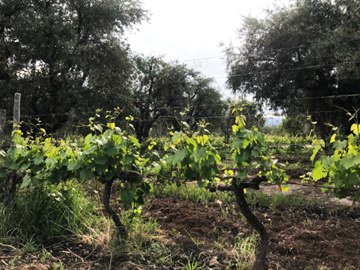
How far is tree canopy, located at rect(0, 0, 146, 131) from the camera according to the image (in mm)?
12219

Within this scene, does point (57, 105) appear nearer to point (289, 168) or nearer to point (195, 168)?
point (289, 168)

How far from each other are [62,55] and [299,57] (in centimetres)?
946

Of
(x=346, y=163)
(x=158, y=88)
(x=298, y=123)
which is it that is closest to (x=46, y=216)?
(x=346, y=163)

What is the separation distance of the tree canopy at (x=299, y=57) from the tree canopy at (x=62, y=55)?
5516mm

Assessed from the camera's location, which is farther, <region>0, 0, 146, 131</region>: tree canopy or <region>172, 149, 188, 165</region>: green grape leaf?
<region>0, 0, 146, 131</region>: tree canopy

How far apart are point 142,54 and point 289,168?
17.5 meters

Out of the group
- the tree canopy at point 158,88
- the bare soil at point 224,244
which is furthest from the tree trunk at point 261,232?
the tree canopy at point 158,88

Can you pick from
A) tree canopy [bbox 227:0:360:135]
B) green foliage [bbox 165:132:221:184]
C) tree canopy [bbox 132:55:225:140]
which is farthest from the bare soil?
tree canopy [bbox 132:55:225:140]

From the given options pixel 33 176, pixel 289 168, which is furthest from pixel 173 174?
pixel 289 168

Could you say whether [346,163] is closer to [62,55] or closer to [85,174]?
[85,174]

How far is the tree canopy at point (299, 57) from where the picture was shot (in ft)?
37.0

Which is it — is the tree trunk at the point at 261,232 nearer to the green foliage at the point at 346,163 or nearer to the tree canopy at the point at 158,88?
the green foliage at the point at 346,163

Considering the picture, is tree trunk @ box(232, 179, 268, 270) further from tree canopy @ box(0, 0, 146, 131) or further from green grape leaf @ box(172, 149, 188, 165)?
tree canopy @ box(0, 0, 146, 131)

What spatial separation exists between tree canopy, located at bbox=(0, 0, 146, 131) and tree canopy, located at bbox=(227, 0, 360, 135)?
5.52m
